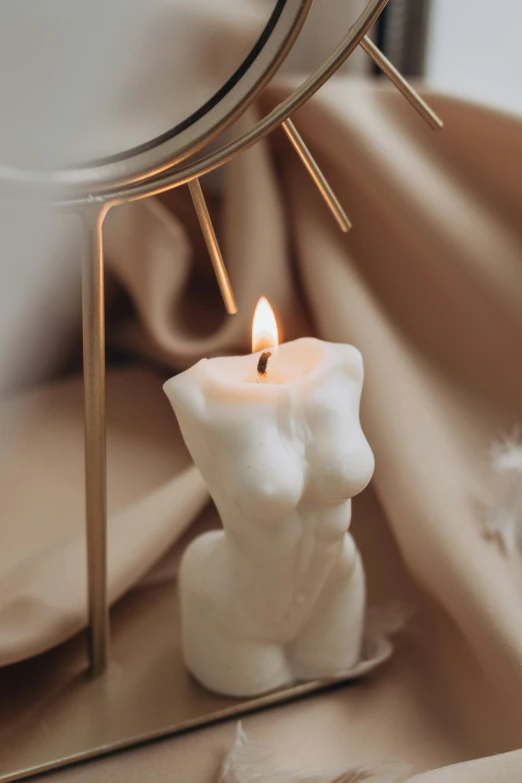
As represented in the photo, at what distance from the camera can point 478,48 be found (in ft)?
2.32

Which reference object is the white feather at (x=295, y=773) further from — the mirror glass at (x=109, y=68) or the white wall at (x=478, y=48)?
the white wall at (x=478, y=48)

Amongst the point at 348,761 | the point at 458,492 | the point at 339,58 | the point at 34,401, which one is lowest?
the point at 348,761

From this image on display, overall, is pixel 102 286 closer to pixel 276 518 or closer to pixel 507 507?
pixel 276 518

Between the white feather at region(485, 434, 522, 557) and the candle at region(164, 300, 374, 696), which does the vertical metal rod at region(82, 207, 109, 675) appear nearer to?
the candle at region(164, 300, 374, 696)

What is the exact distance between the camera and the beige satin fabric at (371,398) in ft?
1.33

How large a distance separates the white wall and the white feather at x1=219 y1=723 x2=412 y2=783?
52 cm

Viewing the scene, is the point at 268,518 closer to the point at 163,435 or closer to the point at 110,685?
the point at 110,685

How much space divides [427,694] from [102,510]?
187 mm

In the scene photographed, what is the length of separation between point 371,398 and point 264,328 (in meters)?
0.16

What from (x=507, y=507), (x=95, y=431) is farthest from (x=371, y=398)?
(x=95, y=431)

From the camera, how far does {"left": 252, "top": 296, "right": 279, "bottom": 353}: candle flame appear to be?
39 centimetres

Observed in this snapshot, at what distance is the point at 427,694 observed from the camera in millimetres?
421

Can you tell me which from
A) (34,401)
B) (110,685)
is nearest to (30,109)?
(34,401)

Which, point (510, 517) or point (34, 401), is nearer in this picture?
point (510, 517)
